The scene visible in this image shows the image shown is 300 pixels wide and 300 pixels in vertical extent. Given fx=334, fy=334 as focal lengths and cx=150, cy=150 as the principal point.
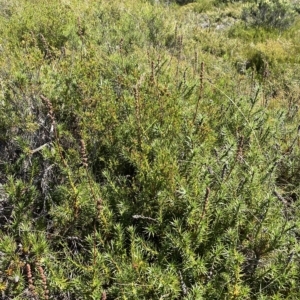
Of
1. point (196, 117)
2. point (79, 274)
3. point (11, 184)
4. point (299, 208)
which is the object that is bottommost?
point (79, 274)

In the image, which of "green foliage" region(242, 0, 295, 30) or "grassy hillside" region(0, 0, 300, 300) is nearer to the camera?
"grassy hillside" region(0, 0, 300, 300)

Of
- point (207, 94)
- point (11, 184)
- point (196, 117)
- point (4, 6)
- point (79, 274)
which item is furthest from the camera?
point (4, 6)

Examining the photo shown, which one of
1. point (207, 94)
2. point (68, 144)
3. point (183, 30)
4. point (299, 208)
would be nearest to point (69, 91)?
point (68, 144)

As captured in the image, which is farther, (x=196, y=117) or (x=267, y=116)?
(x=267, y=116)

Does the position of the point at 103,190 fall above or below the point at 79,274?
above

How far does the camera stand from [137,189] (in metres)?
2.44

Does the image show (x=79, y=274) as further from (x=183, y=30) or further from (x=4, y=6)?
(x=183, y=30)

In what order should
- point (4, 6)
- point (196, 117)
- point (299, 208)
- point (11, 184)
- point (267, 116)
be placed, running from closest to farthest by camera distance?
point (11, 184)
point (299, 208)
point (196, 117)
point (267, 116)
point (4, 6)

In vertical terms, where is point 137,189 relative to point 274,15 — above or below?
below

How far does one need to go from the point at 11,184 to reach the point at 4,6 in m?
4.83

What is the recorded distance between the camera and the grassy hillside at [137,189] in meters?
2.05

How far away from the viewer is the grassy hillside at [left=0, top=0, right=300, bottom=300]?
2055mm

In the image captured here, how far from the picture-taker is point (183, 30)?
7176 millimetres

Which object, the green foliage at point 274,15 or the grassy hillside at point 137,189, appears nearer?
the grassy hillside at point 137,189
